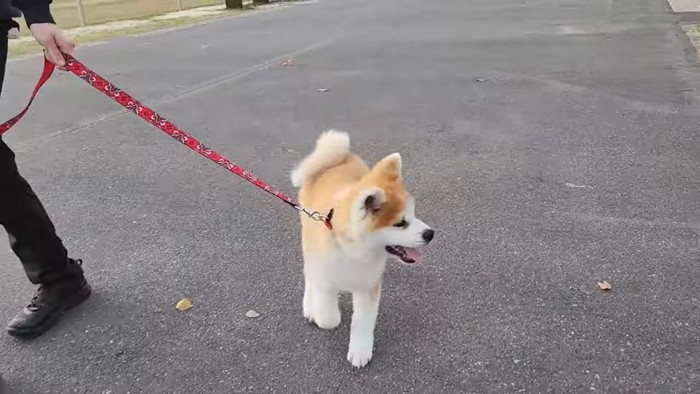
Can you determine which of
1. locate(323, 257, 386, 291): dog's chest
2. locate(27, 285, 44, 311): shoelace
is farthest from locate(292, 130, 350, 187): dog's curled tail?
locate(27, 285, 44, 311): shoelace

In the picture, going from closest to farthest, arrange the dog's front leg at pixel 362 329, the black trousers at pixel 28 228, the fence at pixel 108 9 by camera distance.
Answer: the dog's front leg at pixel 362 329, the black trousers at pixel 28 228, the fence at pixel 108 9

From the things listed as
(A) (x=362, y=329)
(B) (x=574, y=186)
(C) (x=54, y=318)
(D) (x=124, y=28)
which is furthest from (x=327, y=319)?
(D) (x=124, y=28)

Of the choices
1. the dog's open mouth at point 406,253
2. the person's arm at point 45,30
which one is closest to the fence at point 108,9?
the person's arm at point 45,30

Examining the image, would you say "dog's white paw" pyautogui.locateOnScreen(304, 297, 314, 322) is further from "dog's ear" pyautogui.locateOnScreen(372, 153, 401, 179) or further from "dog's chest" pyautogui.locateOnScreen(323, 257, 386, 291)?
"dog's ear" pyautogui.locateOnScreen(372, 153, 401, 179)

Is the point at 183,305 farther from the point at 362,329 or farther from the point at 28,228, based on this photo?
the point at 362,329

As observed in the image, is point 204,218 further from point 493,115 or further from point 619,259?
point 493,115

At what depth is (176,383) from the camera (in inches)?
98.7

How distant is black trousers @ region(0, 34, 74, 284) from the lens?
104 inches

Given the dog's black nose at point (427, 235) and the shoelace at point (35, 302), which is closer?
the dog's black nose at point (427, 235)

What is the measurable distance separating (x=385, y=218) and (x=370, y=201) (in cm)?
10

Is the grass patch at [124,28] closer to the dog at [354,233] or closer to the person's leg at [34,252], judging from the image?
the person's leg at [34,252]

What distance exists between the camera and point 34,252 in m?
2.80

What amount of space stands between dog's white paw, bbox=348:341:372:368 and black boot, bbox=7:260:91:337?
54.8 inches

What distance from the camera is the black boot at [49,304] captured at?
2.79 metres
